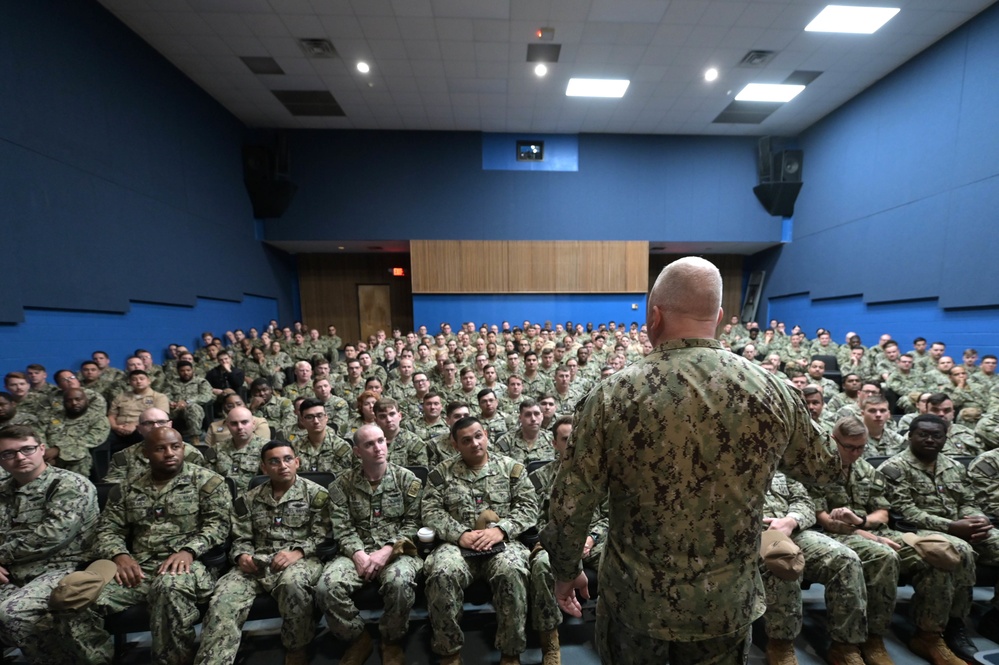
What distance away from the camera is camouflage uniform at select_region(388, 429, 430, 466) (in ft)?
10.6

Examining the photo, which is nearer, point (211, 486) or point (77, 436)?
point (211, 486)

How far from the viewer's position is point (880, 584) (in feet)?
A: 6.45

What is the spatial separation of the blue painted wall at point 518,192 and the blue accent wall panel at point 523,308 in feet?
4.90

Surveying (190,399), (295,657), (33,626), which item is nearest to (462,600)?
(295,657)

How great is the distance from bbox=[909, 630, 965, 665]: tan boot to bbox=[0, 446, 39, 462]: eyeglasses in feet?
15.1

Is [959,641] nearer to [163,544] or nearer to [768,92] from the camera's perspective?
[163,544]

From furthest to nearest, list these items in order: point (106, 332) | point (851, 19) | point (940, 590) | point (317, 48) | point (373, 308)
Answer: point (373, 308), point (317, 48), point (851, 19), point (106, 332), point (940, 590)

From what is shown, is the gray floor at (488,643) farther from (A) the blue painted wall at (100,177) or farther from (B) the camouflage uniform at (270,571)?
(A) the blue painted wall at (100,177)

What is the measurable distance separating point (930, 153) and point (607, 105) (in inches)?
212

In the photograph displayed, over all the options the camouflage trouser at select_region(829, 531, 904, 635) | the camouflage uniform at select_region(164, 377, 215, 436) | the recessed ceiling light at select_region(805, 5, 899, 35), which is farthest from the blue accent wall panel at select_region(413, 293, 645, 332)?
the camouflage trouser at select_region(829, 531, 904, 635)

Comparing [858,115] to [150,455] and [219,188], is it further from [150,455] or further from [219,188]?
[219,188]

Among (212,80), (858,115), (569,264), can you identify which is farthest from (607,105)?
(212,80)

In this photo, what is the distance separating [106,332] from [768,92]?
11.8m

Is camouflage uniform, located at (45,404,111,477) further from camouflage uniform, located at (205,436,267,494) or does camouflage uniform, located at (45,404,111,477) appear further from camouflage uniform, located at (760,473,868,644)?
camouflage uniform, located at (760,473,868,644)
